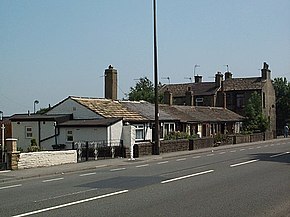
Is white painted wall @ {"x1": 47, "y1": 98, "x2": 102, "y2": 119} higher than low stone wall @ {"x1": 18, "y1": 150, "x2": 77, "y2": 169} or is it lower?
higher

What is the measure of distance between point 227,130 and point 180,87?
65.1 feet

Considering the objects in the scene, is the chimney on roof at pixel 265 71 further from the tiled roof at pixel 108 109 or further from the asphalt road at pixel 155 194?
the asphalt road at pixel 155 194

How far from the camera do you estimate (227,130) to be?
62.2 metres

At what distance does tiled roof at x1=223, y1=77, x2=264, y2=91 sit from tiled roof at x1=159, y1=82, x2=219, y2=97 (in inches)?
82.5

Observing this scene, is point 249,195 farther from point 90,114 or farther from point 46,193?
point 90,114

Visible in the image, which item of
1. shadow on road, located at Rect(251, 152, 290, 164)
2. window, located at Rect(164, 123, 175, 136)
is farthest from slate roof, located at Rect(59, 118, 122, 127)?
shadow on road, located at Rect(251, 152, 290, 164)

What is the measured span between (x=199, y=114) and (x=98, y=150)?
27.0 m

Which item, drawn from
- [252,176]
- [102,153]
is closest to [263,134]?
[102,153]

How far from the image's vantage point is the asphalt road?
39.1 ft

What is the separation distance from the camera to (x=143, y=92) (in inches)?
3004

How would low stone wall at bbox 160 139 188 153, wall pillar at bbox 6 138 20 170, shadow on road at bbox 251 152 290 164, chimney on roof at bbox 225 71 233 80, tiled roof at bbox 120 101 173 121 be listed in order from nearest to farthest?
wall pillar at bbox 6 138 20 170 → shadow on road at bbox 251 152 290 164 → low stone wall at bbox 160 139 188 153 → tiled roof at bbox 120 101 173 121 → chimney on roof at bbox 225 71 233 80

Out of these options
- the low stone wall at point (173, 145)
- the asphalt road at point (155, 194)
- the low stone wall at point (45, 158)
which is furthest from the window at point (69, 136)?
the asphalt road at point (155, 194)

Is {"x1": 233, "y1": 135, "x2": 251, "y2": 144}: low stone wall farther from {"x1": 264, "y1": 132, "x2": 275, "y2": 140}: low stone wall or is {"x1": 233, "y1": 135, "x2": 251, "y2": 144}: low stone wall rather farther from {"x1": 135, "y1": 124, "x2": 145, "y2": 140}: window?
{"x1": 135, "y1": 124, "x2": 145, "y2": 140}: window

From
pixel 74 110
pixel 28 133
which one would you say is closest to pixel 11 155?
pixel 28 133
